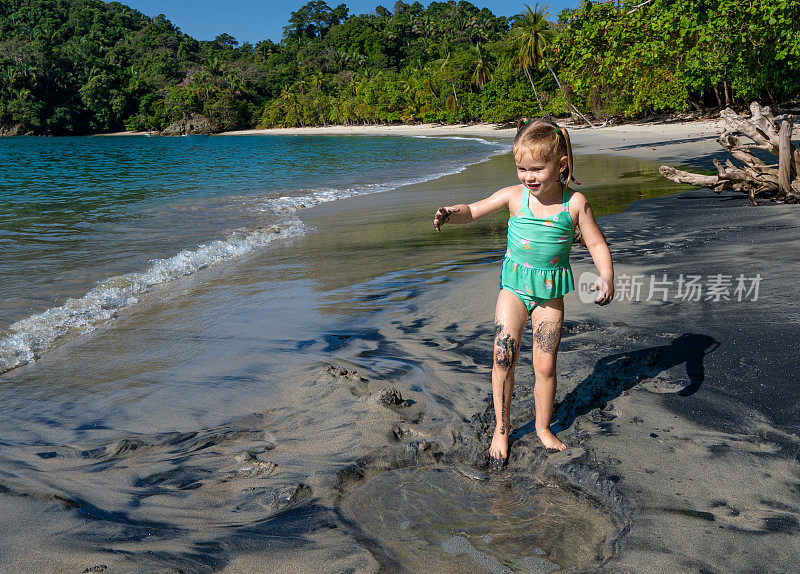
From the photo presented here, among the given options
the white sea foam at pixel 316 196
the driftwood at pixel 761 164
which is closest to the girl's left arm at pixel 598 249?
the driftwood at pixel 761 164

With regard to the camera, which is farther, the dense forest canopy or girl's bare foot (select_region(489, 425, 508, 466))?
the dense forest canopy

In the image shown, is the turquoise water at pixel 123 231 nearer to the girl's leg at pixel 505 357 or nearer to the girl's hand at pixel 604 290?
the girl's leg at pixel 505 357

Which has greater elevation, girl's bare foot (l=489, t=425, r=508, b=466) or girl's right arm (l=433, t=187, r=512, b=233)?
girl's right arm (l=433, t=187, r=512, b=233)

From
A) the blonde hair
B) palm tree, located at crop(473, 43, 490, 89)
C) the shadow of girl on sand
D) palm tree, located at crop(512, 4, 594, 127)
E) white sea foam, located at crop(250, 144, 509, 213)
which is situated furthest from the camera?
palm tree, located at crop(473, 43, 490, 89)

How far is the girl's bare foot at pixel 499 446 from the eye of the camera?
2715mm

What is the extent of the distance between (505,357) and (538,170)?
2.84 ft

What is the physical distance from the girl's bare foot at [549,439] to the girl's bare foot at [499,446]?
175 mm

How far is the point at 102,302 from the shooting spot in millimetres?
6242

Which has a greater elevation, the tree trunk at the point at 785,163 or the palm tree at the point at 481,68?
the palm tree at the point at 481,68

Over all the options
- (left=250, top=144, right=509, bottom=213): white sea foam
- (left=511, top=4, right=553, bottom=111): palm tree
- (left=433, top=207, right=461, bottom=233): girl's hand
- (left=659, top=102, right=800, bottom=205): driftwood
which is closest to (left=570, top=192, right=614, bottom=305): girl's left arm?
(left=433, top=207, right=461, bottom=233): girl's hand

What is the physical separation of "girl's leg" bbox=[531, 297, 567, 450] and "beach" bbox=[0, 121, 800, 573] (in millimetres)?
86

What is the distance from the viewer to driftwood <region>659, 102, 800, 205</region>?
7645mm

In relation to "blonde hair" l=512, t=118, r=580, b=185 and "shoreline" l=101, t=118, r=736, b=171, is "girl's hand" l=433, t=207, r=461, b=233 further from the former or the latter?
"shoreline" l=101, t=118, r=736, b=171

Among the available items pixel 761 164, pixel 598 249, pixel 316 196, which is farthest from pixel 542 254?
pixel 316 196
